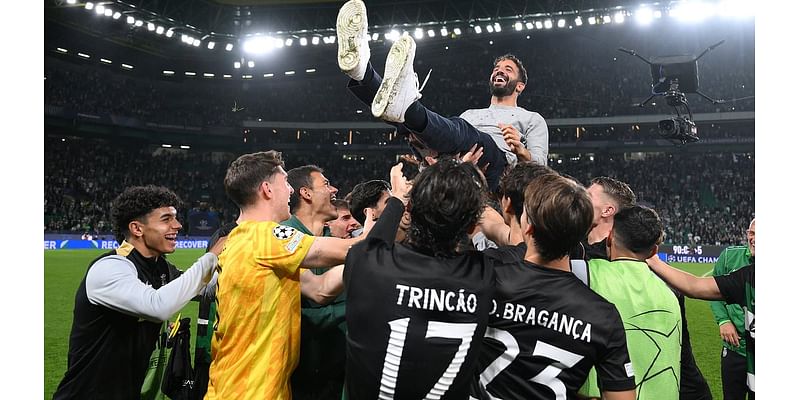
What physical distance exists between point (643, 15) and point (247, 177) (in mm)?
21819

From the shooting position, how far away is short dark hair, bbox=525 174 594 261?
7.53 feet

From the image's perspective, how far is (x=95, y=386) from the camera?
338 centimetres

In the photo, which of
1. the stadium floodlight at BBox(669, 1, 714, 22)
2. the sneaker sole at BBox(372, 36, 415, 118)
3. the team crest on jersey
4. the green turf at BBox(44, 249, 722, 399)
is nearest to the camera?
the team crest on jersey

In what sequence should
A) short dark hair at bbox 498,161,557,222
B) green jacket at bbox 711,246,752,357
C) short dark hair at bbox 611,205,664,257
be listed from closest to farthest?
1. short dark hair at bbox 498,161,557,222
2. short dark hair at bbox 611,205,664,257
3. green jacket at bbox 711,246,752,357

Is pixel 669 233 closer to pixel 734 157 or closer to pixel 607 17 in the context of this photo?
pixel 734 157

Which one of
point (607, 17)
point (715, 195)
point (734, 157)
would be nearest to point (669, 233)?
point (715, 195)

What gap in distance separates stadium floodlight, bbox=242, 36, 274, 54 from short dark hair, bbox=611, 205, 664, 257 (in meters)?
25.3

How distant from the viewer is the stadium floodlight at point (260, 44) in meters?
26.5

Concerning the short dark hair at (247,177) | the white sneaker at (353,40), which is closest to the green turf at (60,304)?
the short dark hair at (247,177)

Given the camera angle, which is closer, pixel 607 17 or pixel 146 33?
pixel 607 17

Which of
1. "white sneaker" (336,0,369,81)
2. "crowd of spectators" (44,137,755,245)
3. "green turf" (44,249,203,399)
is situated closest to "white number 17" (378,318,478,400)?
"white sneaker" (336,0,369,81)

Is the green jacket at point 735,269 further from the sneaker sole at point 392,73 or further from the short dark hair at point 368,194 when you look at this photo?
the sneaker sole at point 392,73

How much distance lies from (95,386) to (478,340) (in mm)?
2380

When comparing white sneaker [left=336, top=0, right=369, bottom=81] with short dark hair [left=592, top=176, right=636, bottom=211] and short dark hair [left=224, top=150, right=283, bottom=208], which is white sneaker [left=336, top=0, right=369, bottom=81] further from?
short dark hair [left=592, top=176, right=636, bottom=211]
